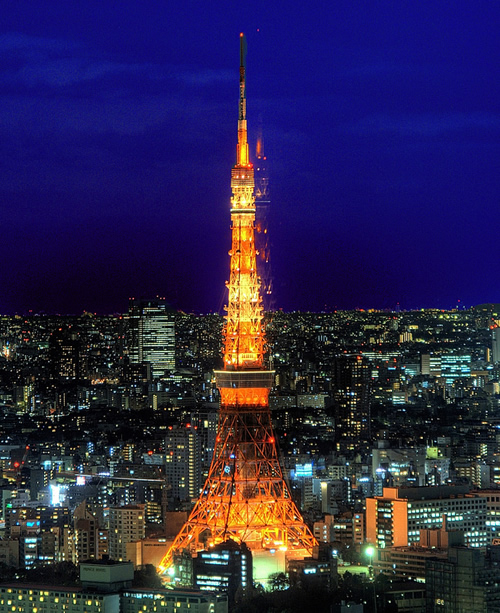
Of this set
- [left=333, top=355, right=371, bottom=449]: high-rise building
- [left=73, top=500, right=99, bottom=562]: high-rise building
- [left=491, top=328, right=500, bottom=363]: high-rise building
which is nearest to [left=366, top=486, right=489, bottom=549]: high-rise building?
[left=73, top=500, right=99, bottom=562]: high-rise building

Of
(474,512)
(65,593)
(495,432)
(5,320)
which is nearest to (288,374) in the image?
(495,432)

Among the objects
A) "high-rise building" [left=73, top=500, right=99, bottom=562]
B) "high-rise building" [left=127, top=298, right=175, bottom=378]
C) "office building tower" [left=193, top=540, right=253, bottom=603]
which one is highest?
"high-rise building" [left=127, top=298, right=175, bottom=378]

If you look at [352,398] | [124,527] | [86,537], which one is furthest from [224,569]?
[352,398]

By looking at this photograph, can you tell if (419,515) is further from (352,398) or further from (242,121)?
(352,398)

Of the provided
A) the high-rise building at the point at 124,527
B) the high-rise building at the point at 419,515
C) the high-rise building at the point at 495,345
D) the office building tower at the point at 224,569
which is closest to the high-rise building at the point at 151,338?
the high-rise building at the point at 495,345

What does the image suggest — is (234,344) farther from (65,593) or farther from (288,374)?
(288,374)

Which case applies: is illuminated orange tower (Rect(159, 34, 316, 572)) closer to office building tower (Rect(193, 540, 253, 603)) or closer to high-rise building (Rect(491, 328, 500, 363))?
office building tower (Rect(193, 540, 253, 603))

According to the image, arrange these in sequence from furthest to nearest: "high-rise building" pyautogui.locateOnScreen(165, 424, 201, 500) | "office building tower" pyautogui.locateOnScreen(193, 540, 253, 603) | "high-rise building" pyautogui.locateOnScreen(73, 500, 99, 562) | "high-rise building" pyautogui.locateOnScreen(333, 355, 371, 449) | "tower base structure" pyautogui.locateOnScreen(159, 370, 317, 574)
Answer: "high-rise building" pyautogui.locateOnScreen(333, 355, 371, 449) < "high-rise building" pyautogui.locateOnScreen(165, 424, 201, 500) < "high-rise building" pyautogui.locateOnScreen(73, 500, 99, 562) < "tower base structure" pyautogui.locateOnScreen(159, 370, 317, 574) < "office building tower" pyautogui.locateOnScreen(193, 540, 253, 603)
